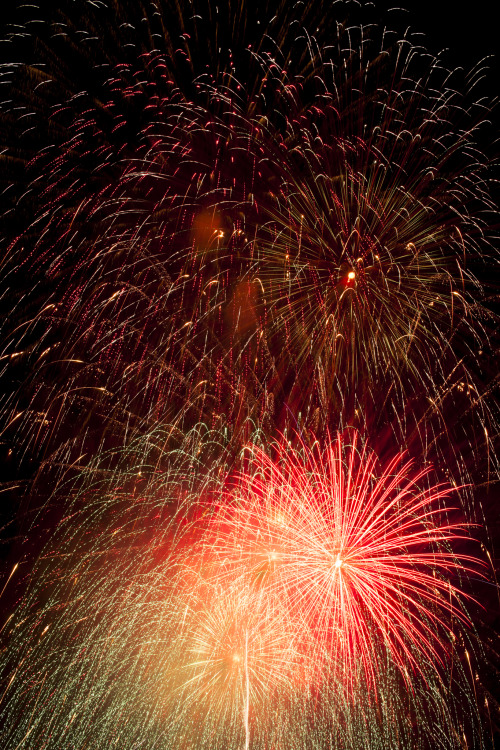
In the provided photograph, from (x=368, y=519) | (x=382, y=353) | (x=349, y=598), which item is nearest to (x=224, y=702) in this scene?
(x=349, y=598)

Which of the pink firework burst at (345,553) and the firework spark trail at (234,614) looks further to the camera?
the firework spark trail at (234,614)

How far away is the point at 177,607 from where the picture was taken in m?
8.06

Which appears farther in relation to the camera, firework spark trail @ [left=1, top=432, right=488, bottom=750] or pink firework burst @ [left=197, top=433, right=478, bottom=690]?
firework spark trail @ [left=1, top=432, right=488, bottom=750]

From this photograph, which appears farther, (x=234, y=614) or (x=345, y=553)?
(x=234, y=614)

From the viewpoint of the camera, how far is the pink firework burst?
6.04m

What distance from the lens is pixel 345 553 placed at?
233 inches

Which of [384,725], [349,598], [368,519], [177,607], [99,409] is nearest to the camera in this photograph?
[368,519]

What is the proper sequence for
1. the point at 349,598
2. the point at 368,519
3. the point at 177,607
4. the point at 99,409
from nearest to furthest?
the point at 368,519 → the point at 349,598 → the point at 99,409 → the point at 177,607

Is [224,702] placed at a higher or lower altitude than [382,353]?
lower

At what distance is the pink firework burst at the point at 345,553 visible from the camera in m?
6.04

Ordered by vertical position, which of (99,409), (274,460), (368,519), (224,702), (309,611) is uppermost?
(99,409)

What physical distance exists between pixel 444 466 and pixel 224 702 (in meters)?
5.48

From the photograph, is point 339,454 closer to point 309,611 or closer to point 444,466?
point 444,466

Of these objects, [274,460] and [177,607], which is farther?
[177,607]
